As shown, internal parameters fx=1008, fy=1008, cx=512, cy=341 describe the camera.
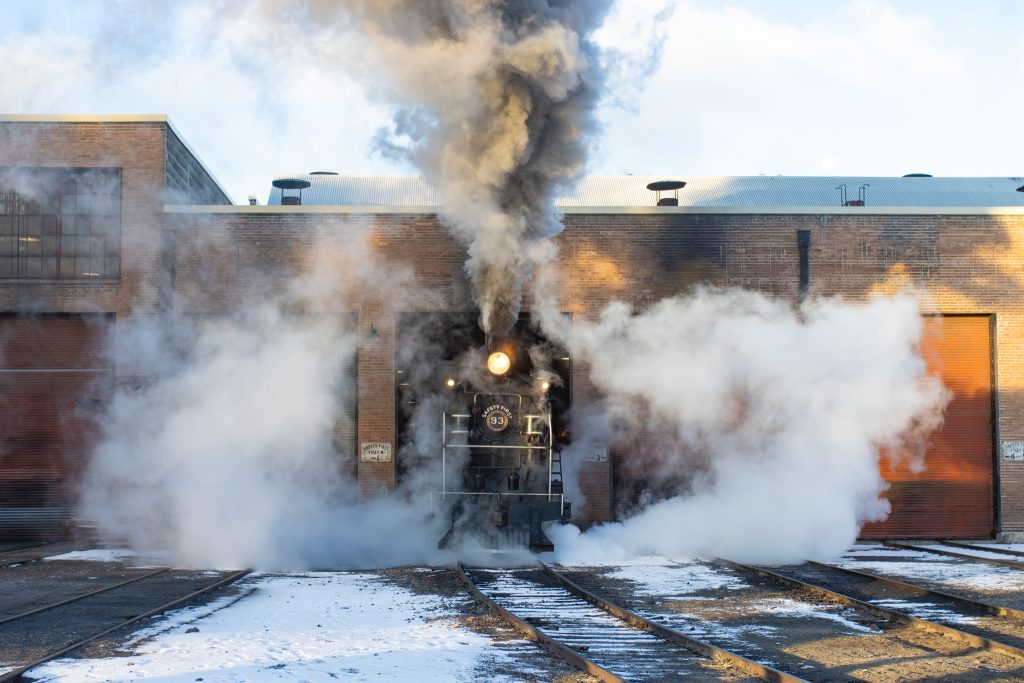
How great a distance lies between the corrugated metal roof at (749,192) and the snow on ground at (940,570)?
47.5 feet

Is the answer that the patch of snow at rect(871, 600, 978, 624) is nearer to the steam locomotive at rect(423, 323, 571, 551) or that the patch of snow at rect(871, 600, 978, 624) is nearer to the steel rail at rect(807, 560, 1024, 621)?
the steel rail at rect(807, 560, 1024, 621)

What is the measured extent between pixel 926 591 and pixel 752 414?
7608 millimetres

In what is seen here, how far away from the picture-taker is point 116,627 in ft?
31.3

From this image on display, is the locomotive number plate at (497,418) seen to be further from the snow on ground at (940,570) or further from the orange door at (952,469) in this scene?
the orange door at (952,469)

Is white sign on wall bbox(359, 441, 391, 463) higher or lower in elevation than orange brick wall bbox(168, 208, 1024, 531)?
lower

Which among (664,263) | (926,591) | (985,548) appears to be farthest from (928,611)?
(664,263)

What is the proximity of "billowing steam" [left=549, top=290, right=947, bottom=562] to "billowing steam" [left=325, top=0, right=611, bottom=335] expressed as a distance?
18.0 feet

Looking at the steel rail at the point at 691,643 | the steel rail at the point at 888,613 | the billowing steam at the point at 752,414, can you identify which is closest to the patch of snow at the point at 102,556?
the billowing steam at the point at 752,414

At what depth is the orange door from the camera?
20.7 m

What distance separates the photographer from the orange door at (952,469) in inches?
816

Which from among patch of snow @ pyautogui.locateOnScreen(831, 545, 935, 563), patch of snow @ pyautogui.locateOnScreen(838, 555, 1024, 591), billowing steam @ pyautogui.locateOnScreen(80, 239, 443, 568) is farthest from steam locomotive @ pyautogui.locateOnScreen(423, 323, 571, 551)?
patch of snow @ pyautogui.locateOnScreen(831, 545, 935, 563)

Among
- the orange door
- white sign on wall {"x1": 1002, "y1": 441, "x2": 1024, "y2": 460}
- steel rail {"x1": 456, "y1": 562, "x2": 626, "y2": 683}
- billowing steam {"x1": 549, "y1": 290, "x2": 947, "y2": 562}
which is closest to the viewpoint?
steel rail {"x1": 456, "y1": 562, "x2": 626, "y2": 683}

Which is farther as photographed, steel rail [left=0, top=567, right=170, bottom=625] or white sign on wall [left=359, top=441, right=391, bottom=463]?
white sign on wall [left=359, top=441, right=391, bottom=463]

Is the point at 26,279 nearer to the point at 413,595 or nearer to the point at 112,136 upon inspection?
the point at 112,136
